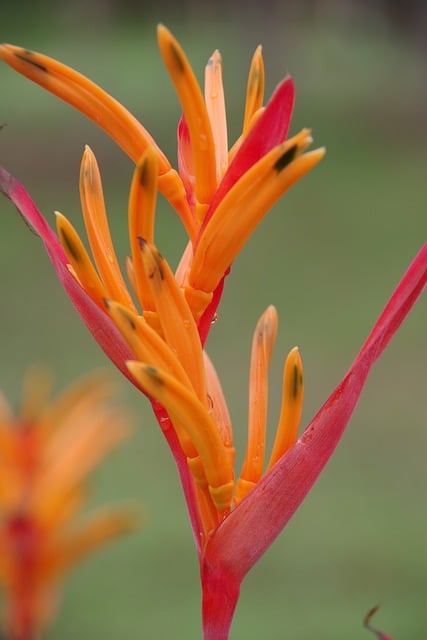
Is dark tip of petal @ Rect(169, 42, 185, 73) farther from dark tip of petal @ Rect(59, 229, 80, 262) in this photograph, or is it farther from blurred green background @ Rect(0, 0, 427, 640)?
blurred green background @ Rect(0, 0, 427, 640)

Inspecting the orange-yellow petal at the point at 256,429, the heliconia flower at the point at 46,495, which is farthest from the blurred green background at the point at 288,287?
the orange-yellow petal at the point at 256,429

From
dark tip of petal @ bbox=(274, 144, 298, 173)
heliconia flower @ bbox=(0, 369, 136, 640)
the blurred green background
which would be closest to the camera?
dark tip of petal @ bbox=(274, 144, 298, 173)

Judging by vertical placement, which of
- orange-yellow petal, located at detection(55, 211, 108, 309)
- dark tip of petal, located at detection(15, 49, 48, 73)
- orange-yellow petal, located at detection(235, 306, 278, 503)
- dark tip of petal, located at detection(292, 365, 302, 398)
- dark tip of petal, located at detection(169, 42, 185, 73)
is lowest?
orange-yellow petal, located at detection(235, 306, 278, 503)

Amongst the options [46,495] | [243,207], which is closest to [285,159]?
[243,207]

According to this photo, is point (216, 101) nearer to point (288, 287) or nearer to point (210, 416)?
point (210, 416)

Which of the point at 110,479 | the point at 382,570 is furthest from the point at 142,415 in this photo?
the point at 382,570

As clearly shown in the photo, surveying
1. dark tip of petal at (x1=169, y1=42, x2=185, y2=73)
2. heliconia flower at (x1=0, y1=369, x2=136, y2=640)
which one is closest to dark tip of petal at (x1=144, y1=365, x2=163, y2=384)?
dark tip of petal at (x1=169, y1=42, x2=185, y2=73)

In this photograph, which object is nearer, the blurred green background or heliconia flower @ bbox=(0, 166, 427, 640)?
heliconia flower @ bbox=(0, 166, 427, 640)

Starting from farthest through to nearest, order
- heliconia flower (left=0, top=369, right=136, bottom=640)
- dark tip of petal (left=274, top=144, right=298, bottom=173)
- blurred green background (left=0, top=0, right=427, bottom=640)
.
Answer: blurred green background (left=0, top=0, right=427, bottom=640), heliconia flower (left=0, top=369, right=136, bottom=640), dark tip of petal (left=274, top=144, right=298, bottom=173)
